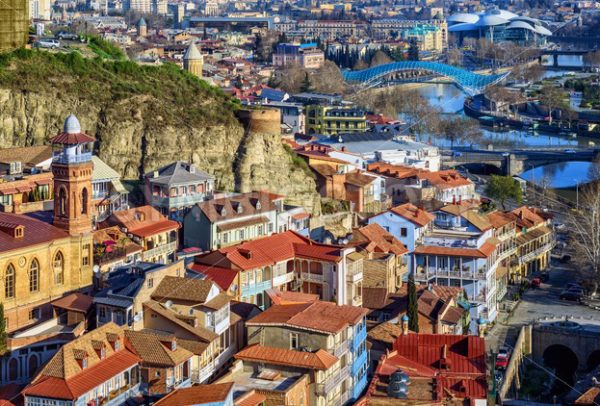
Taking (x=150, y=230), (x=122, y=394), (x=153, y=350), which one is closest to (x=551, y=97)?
(x=150, y=230)

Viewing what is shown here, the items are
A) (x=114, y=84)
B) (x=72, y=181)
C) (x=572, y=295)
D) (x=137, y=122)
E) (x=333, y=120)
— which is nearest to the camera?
(x=72, y=181)

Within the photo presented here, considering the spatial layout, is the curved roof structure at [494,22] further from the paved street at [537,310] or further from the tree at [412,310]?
the tree at [412,310]

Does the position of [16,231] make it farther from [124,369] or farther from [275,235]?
[275,235]

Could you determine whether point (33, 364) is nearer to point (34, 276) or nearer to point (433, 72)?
point (34, 276)

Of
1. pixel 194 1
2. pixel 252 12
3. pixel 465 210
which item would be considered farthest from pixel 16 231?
pixel 194 1

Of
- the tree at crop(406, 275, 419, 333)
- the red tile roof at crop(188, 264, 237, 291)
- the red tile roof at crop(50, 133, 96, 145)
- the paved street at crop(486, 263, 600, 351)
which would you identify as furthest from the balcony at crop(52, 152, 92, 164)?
the paved street at crop(486, 263, 600, 351)

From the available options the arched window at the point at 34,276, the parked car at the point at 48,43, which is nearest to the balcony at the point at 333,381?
the arched window at the point at 34,276

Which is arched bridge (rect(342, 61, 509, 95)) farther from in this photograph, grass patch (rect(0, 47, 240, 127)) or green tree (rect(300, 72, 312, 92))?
grass patch (rect(0, 47, 240, 127))
